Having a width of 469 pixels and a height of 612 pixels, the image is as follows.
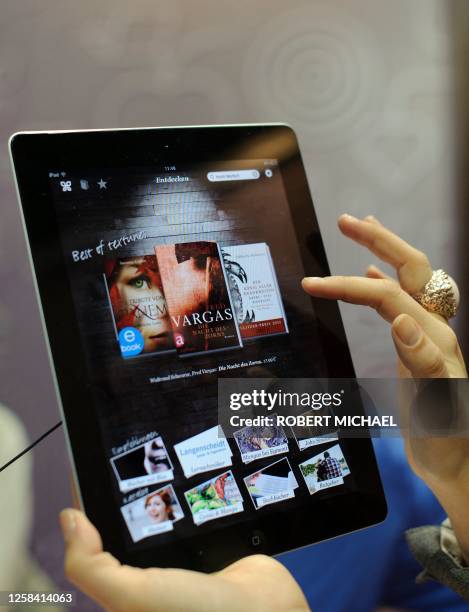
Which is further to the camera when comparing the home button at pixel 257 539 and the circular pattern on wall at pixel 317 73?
the circular pattern on wall at pixel 317 73

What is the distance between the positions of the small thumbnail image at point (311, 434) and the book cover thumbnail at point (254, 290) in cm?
12

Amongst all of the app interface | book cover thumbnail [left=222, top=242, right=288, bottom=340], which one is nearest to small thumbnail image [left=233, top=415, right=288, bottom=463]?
the app interface

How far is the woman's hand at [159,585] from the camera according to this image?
441 mm

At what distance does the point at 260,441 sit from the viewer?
0.61 metres

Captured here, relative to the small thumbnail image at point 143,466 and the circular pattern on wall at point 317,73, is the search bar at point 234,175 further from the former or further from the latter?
the circular pattern on wall at point 317,73

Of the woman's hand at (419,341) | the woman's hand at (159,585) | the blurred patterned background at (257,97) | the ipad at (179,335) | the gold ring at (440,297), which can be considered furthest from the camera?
the blurred patterned background at (257,97)

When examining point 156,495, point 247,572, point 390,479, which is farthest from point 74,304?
point 390,479

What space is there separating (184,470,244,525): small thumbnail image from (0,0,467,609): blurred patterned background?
0.42 metres

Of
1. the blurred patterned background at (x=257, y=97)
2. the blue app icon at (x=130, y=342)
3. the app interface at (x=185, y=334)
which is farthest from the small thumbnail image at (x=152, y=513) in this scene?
the blurred patterned background at (x=257, y=97)

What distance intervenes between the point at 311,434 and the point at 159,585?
0.84 feet

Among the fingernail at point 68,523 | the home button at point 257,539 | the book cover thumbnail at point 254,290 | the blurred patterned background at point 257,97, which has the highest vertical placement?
the blurred patterned background at point 257,97

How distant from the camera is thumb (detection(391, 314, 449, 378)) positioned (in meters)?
0.62

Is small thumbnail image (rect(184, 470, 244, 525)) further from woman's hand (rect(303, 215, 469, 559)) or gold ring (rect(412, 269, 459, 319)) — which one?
gold ring (rect(412, 269, 459, 319))

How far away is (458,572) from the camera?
0.73 metres
